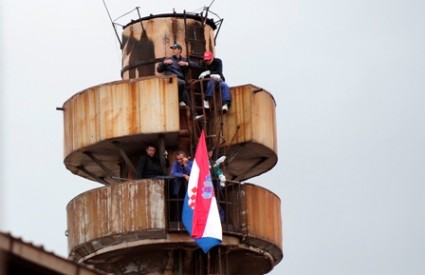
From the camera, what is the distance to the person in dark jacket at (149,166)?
6406cm

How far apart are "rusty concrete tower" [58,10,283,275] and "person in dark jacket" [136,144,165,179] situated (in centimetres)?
36

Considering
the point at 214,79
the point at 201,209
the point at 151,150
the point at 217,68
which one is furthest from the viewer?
the point at 217,68

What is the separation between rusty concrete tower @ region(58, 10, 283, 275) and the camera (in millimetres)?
63312

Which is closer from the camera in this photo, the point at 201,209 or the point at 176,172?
the point at 201,209

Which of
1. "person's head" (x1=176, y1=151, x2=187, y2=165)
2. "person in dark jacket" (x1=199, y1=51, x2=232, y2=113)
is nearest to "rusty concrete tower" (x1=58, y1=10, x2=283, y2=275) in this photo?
"person in dark jacket" (x1=199, y1=51, x2=232, y2=113)

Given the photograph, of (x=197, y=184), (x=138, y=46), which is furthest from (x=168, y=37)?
(x=197, y=184)

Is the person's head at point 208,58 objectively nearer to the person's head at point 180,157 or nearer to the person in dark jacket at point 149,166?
the person in dark jacket at point 149,166

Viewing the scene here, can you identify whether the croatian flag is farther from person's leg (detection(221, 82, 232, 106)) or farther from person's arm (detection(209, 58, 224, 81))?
person's arm (detection(209, 58, 224, 81))

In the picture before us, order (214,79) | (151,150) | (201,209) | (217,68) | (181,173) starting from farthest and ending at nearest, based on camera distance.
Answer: (217,68)
(214,79)
(151,150)
(181,173)
(201,209)

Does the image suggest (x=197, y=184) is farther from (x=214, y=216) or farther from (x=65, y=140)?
(x=65, y=140)

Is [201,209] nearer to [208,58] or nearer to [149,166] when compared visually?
[149,166]

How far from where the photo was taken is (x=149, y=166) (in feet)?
211

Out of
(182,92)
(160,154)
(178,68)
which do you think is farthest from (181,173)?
(178,68)

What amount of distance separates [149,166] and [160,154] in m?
0.50
